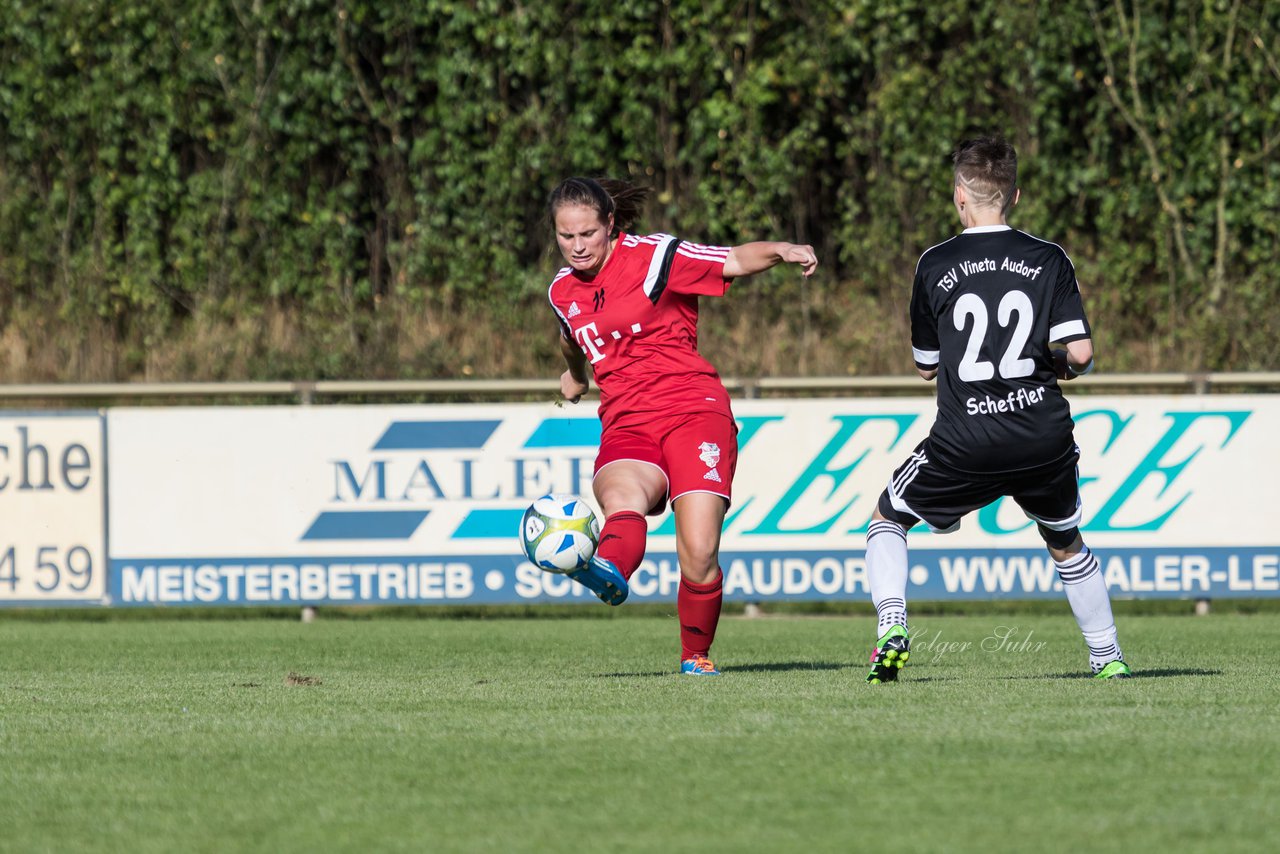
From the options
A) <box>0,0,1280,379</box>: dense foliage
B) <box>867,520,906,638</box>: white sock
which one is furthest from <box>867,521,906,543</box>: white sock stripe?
<box>0,0,1280,379</box>: dense foliage

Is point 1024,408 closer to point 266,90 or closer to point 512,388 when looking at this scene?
point 512,388

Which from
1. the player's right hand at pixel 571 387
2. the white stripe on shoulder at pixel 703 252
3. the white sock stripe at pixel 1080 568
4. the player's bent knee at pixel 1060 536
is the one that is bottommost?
the white sock stripe at pixel 1080 568

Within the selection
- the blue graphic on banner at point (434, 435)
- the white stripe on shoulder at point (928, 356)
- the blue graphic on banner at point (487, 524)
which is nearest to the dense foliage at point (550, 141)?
the blue graphic on banner at point (434, 435)

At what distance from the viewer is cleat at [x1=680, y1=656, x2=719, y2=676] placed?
6738 mm

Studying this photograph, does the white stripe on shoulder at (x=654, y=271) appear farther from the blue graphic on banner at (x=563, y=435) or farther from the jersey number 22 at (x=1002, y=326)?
the blue graphic on banner at (x=563, y=435)

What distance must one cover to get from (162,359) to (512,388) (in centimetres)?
496

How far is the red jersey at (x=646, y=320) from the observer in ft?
21.6

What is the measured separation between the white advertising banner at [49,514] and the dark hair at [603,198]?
5.35 m

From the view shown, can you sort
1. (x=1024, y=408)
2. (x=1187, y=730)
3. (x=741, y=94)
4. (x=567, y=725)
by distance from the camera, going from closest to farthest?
(x=1187, y=730)
(x=567, y=725)
(x=1024, y=408)
(x=741, y=94)

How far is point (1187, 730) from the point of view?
4.77 meters

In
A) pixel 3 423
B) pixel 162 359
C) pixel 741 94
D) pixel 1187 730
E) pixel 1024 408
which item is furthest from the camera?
pixel 741 94

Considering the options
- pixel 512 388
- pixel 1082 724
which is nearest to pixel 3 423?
pixel 512 388

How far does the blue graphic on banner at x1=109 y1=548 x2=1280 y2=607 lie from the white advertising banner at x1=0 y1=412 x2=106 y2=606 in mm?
248

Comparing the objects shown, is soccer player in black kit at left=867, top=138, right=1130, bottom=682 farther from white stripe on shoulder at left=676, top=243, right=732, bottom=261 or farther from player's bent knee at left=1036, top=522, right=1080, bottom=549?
white stripe on shoulder at left=676, top=243, right=732, bottom=261
